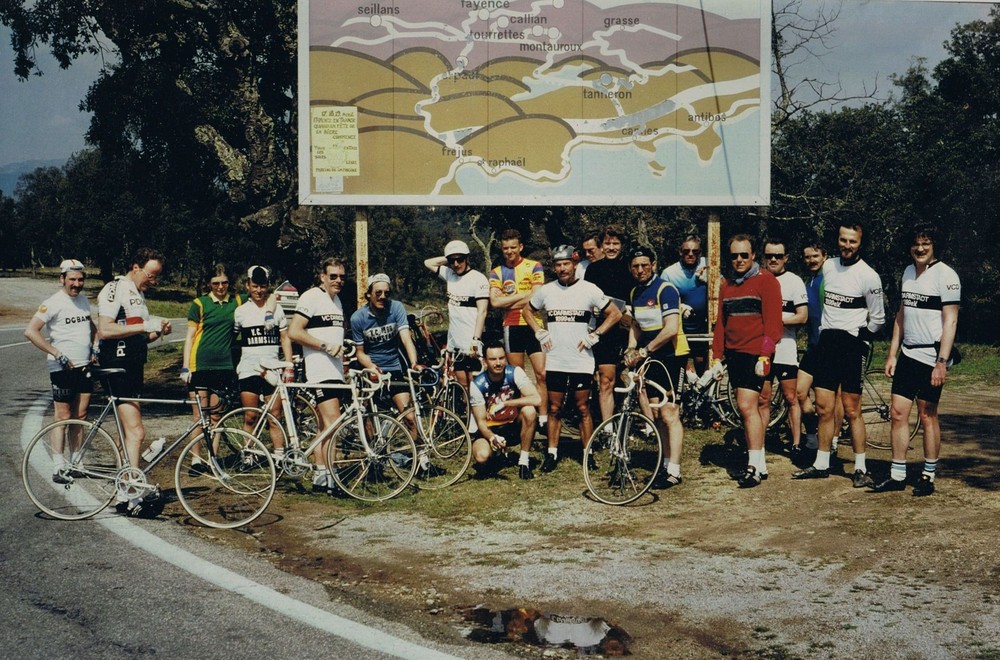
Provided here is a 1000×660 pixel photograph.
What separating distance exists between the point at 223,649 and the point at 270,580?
1.24 metres

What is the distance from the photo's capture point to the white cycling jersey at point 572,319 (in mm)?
9344

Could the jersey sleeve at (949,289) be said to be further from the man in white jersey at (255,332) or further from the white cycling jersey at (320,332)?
the man in white jersey at (255,332)

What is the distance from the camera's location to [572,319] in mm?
9359

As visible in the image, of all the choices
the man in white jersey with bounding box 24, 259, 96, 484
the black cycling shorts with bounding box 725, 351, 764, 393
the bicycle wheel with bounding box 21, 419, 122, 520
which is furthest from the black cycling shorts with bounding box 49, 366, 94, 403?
the black cycling shorts with bounding box 725, 351, 764, 393

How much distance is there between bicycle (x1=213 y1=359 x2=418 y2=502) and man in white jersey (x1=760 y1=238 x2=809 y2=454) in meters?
4.00

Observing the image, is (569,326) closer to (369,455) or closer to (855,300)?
(369,455)

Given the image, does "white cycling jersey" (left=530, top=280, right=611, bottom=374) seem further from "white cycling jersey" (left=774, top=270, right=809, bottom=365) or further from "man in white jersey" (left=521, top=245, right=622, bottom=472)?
"white cycling jersey" (left=774, top=270, right=809, bottom=365)

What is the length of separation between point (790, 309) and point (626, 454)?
9.07 ft

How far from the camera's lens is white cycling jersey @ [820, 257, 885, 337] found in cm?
902

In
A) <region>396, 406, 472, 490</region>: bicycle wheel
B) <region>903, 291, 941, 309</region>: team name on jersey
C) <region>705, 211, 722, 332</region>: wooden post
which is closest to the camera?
<region>903, 291, 941, 309</region>: team name on jersey

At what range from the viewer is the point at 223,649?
5.08 m

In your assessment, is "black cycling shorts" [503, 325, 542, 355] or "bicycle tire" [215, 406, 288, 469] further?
"black cycling shorts" [503, 325, 542, 355]

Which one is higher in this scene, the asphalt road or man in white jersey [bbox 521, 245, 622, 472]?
man in white jersey [bbox 521, 245, 622, 472]

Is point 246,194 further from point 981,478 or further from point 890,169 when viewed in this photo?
point 890,169
